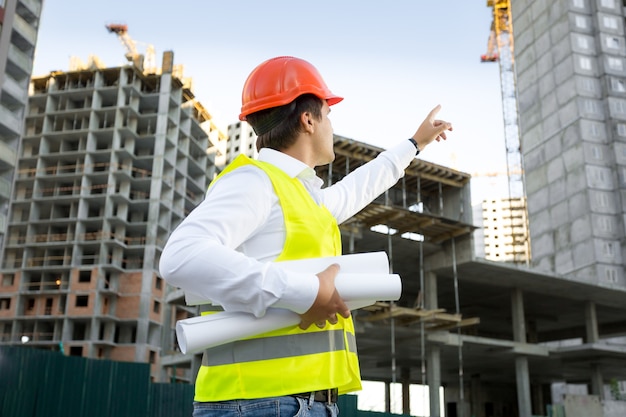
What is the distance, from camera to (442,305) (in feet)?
144

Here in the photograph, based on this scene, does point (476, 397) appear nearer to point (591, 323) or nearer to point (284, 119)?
point (591, 323)

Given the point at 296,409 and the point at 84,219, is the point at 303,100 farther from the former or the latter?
the point at 84,219

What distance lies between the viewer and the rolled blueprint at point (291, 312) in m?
1.95

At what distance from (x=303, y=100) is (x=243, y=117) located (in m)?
0.27

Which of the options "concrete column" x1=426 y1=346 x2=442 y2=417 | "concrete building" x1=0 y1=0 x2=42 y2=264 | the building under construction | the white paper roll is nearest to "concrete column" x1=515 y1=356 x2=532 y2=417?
the building under construction

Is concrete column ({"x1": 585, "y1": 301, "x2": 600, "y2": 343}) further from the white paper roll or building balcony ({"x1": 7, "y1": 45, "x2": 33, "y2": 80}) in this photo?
building balcony ({"x1": 7, "y1": 45, "x2": 33, "y2": 80})

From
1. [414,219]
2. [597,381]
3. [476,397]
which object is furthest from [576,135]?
[414,219]

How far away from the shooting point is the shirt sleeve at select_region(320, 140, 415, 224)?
2.73 m

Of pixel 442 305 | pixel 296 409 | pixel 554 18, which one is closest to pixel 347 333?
pixel 296 409

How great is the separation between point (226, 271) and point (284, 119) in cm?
81

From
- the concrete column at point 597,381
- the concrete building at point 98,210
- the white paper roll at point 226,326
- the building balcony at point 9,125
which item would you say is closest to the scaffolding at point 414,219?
the concrete column at point 597,381

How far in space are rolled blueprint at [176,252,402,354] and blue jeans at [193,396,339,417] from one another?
19 cm

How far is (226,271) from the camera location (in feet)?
6.04

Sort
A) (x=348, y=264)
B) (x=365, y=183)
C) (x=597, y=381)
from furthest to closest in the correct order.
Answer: (x=597, y=381) < (x=365, y=183) < (x=348, y=264)
